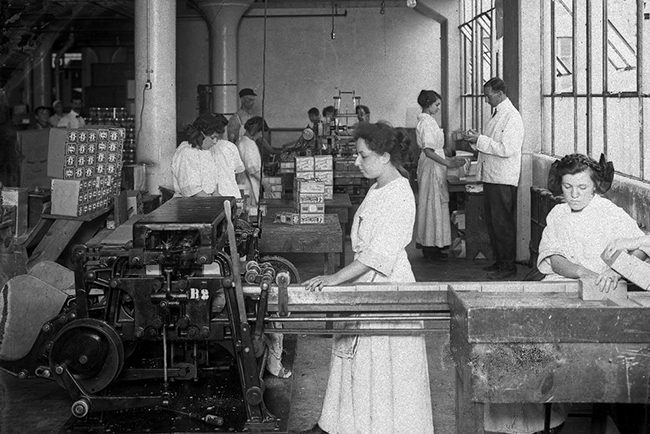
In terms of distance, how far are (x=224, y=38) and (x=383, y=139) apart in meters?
13.6

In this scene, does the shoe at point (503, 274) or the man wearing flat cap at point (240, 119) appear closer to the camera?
the shoe at point (503, 274)

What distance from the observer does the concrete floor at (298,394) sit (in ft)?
16.5

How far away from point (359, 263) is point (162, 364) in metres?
1.69

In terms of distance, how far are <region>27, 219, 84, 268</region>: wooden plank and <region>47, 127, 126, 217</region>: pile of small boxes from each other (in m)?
0.08

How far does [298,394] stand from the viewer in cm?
552

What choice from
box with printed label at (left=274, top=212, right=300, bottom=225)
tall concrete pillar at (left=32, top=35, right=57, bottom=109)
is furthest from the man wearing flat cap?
tall concrete pillar at (left=32, top=35, right=57, bottom=109)

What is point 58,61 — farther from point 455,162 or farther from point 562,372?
point 562,372

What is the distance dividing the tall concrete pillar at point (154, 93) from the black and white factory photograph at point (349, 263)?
2cm

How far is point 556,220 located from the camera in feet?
13.8

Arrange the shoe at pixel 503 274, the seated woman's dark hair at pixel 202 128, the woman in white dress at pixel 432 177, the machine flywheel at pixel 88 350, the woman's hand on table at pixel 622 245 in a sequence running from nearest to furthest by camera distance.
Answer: the woman's hand on table at pixel 622 245 → the machine flywheel at pixel 88 350 → the seated woman's dark hair at pixel 202 128 → the shoe at pixel 503 274 → the woman in white dress at pixel 432 177

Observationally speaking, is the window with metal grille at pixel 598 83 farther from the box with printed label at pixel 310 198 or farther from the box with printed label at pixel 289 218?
the box with printed label at pixel 289 218

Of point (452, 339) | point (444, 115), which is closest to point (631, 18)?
point (452, 339)

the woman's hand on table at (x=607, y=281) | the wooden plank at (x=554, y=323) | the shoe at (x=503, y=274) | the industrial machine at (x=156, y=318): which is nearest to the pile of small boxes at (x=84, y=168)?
the industrial machine at (x=156, y=318)

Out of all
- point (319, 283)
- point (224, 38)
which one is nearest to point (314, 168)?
point (319, 283)
